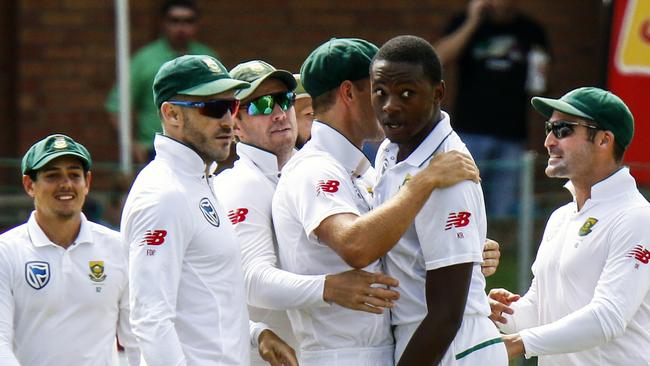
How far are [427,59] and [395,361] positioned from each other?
1.03 meters

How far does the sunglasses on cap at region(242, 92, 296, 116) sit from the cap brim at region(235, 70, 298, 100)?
1.9 inches

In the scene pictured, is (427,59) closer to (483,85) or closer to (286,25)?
(483,85)

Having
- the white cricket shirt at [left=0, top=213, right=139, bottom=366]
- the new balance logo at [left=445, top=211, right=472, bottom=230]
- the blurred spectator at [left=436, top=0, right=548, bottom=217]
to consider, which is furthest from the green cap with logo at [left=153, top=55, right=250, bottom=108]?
the blurred spectator at [left=436, top=0, right=548, bottom=217]

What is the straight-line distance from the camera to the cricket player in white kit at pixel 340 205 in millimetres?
4707

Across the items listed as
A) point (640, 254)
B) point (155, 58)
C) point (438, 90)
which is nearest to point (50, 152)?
point (438, 90)

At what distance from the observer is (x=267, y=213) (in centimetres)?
537

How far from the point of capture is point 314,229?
4836mm

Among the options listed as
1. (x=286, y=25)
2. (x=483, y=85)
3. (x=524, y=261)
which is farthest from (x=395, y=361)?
(x=286, y=25)

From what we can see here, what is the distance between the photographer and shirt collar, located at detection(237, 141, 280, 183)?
5.64 meters

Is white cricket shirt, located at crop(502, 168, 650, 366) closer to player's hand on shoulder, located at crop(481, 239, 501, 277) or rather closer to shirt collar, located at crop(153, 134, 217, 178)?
player's hand on shoulder, located at crop(481, 239, 501, 277)

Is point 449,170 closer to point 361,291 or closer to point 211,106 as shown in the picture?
point 361,291

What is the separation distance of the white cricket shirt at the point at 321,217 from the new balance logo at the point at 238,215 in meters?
0.21

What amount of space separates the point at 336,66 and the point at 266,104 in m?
0.71

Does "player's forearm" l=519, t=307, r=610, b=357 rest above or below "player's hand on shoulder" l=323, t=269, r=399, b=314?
below
